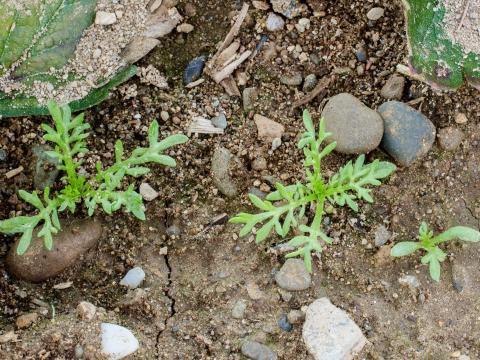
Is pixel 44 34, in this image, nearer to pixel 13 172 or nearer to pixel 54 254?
pixel 13 172

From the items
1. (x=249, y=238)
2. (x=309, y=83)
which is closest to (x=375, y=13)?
(x=309, y=83)

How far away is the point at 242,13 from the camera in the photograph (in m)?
3.21

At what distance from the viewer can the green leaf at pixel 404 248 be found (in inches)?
113

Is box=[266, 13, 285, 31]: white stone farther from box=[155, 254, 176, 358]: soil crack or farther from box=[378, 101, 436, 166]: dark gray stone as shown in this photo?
box=[155, 254, 176, 358]: soil crack

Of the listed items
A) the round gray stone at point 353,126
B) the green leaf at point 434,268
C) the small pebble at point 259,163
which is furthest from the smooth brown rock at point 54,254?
the green leaf at point 434,268

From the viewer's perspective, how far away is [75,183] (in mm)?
2848

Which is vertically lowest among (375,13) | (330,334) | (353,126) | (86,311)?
(330,334)

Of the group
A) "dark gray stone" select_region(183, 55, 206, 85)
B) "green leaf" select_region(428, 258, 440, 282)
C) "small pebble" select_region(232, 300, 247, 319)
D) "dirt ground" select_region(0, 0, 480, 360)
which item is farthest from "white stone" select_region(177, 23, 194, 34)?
"green leaf" select_region(428, 258, 440, 282)

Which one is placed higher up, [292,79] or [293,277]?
[292,79]

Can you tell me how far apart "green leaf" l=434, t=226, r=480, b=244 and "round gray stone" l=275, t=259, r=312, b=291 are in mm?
601

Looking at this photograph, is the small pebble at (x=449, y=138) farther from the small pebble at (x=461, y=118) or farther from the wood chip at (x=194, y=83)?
the wood chip at (x=194, y=83)

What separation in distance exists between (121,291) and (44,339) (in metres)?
0.38

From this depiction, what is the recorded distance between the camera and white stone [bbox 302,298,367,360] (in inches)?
107

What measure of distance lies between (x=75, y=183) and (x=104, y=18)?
75cm
